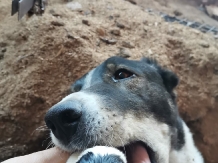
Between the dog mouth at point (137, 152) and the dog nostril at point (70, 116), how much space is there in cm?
26

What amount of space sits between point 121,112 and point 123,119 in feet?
0.13

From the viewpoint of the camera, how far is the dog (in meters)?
1.42

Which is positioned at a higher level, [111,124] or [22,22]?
[111,124]

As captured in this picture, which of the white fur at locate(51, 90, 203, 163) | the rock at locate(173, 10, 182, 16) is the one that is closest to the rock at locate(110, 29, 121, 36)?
the rock at locate(173, 10, 182, 16)

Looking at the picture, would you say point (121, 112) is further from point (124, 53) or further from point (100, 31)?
point (100, 31)

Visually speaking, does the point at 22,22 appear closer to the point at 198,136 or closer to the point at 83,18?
the point at 83,18

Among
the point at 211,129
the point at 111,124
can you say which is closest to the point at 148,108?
the point at 111,124

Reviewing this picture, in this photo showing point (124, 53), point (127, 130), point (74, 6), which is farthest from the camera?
point (74, 6)

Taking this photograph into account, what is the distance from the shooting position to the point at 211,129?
2.98 metres

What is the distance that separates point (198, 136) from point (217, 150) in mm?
208

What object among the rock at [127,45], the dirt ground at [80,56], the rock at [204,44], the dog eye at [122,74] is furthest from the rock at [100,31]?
the dog eye at [122,74]

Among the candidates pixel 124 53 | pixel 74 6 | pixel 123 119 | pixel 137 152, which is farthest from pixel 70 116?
pixel 74 6

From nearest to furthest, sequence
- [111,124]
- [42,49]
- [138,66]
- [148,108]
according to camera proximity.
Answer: [111,124]
[148,108]
[138,66]
[42,49]

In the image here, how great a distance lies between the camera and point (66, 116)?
1.41 meters
